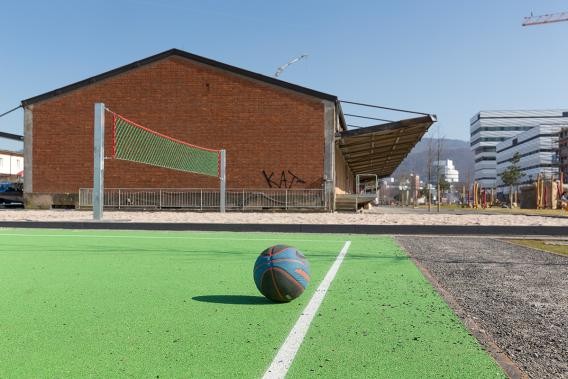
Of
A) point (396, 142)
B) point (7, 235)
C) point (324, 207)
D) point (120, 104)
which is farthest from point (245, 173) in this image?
point (7, 235)

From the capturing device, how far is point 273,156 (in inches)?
1272

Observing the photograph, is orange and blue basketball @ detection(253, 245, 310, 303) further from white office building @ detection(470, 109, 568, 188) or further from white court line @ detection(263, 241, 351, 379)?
white office building @ detection(470, 109, 568, 188)

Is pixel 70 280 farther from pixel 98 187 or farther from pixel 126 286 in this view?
pixel 98 187

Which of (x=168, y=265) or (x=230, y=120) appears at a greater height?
(x=230, y=120)

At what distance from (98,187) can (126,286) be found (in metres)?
14.0

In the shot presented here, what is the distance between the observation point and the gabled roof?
104ft

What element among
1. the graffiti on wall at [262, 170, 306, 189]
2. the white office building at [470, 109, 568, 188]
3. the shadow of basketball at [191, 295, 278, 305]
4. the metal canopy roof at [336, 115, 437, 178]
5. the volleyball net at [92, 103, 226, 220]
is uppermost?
the white office building at [470, 109, 568, 188]

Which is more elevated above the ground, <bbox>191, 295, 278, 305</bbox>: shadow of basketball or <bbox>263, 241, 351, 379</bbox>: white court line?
<bbox>263, 241, 351, 379</bbox>: white court line

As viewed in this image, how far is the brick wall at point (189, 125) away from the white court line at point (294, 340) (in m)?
25.3

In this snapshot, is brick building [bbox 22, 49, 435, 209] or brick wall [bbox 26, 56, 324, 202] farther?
brick wall [bbox 26, 56, 324, 202]

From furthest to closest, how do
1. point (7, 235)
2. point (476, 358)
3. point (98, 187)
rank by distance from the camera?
point (98, 187) → point (7, 235) → point (476, 358)

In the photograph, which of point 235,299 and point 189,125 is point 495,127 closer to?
point 189,125

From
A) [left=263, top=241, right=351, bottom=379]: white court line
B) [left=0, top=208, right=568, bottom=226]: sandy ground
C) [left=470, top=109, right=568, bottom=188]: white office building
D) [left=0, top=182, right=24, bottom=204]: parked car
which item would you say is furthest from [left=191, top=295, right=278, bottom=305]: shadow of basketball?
[left=470, top=109, right=568, bottom=188]: white office building

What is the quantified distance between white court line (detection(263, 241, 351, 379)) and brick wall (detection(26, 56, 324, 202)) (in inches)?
998
